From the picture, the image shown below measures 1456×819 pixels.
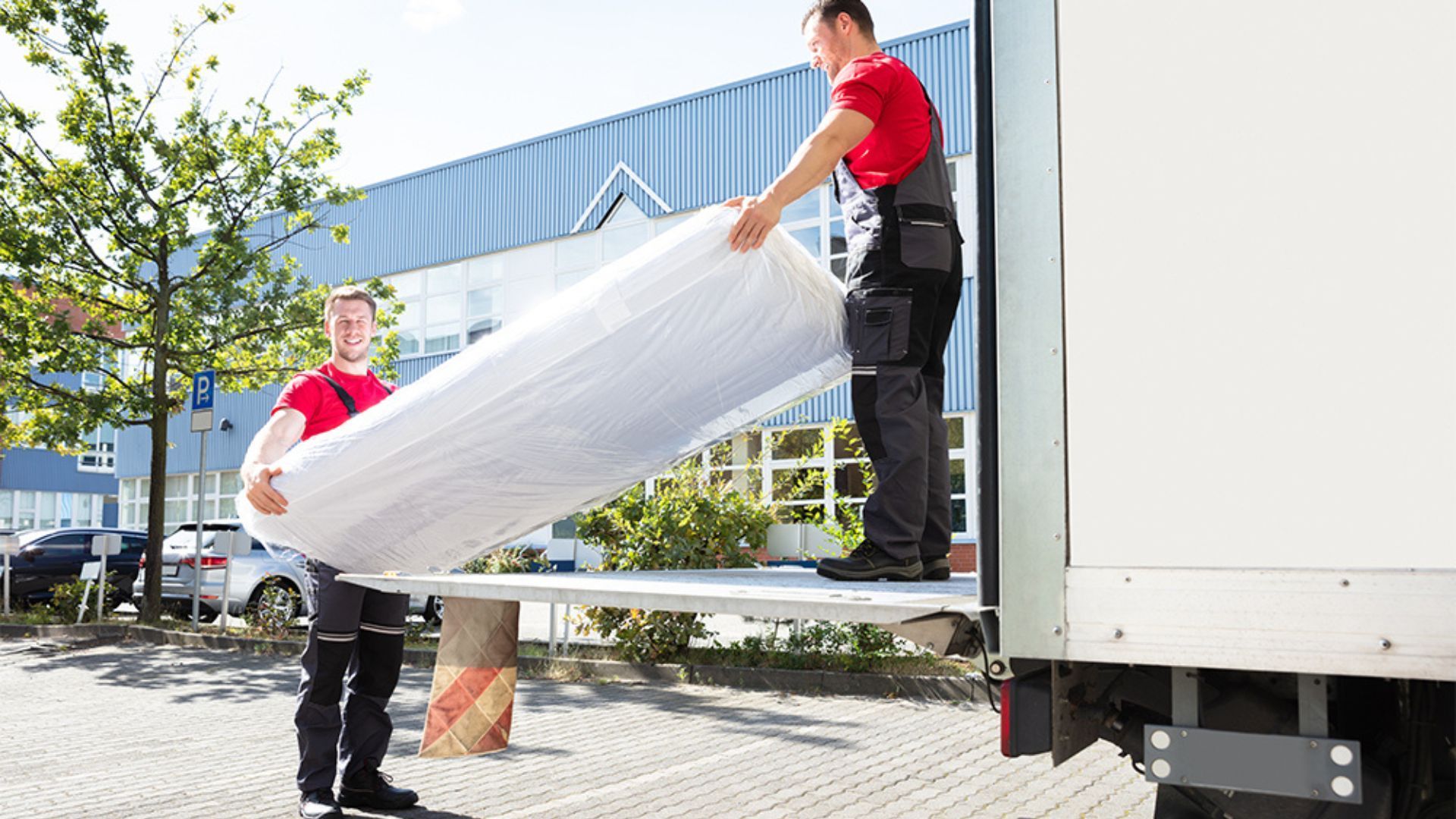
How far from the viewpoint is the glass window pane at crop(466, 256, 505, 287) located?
976 inches

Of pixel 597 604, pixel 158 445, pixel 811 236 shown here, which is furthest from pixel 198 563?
pixel 597 604

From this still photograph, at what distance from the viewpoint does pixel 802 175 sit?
3.11 meters

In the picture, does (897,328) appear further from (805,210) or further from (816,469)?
(805,210)

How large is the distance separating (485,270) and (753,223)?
22.8m

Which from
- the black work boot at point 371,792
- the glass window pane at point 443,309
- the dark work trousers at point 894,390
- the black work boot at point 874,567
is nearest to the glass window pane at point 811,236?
the glass window pane at point 443,309

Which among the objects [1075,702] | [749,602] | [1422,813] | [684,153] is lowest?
[1422,813]

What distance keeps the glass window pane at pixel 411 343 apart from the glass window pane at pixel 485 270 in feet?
6.66

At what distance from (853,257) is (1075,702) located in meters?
1.43

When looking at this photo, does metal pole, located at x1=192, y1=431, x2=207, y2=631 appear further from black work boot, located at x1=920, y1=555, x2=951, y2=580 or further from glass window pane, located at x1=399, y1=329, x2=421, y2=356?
glass window pane, located at x1=399, y1=329, x2=421, y2=356

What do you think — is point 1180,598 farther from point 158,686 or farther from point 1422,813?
point 158,686

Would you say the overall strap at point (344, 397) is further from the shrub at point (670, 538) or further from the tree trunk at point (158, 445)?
the tree trunk at point (158, 445)

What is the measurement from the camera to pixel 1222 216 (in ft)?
6.63

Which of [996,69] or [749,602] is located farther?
[749,602]

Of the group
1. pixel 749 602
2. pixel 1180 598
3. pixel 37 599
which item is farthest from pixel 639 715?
pixel 37 599
